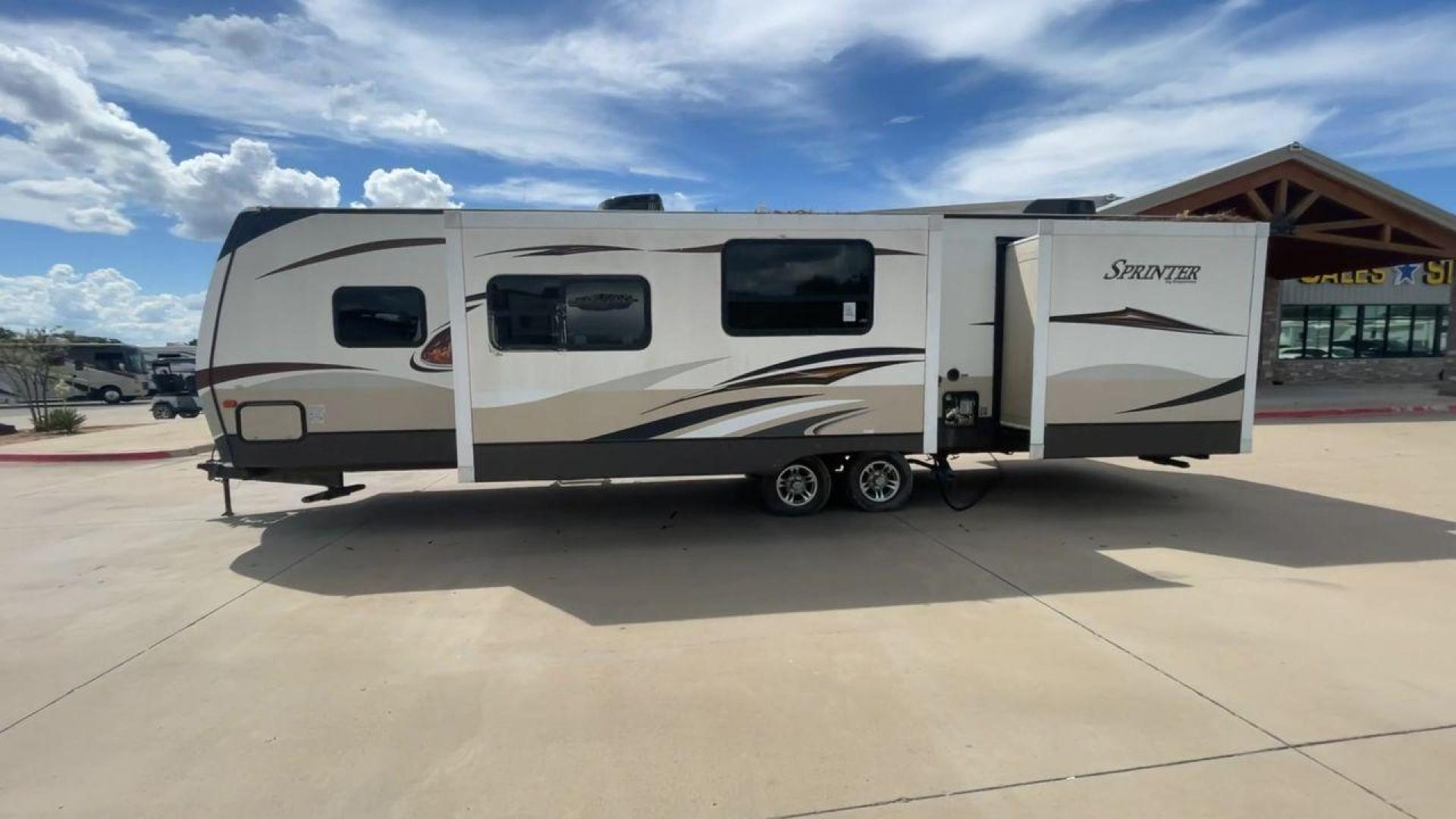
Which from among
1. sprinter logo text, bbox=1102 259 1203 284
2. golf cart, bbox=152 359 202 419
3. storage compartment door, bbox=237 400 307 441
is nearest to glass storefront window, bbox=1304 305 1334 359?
sprinter logo text, bbox=1102 259 1203 284

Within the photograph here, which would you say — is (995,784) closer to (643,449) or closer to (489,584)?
(489,584)

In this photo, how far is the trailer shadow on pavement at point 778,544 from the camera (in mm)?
5199

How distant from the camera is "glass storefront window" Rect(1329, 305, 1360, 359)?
82.4 feet

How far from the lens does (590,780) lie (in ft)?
9.77

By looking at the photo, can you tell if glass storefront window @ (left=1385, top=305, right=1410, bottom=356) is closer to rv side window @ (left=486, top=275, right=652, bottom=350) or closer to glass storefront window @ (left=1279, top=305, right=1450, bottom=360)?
glass storefront window @ (left=1279, top=305, right=1450, bottom=360)

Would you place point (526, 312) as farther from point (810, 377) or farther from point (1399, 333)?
point (1399, 333)

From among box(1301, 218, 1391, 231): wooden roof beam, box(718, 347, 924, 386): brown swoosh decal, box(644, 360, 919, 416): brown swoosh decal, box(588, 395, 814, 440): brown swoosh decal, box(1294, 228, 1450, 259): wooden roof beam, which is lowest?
box(588, 395, 814, 440): brown swoosh decal

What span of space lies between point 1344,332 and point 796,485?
28.1 meters

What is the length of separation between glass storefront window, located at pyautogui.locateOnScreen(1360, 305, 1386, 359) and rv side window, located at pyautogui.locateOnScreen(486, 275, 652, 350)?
30132 millimetres

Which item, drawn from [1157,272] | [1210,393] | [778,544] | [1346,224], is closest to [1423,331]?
[1346,224]

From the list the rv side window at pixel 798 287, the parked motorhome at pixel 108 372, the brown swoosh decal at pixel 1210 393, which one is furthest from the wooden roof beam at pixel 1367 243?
the parked motorhome at pixel 108 372

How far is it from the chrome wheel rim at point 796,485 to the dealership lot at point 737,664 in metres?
0.38

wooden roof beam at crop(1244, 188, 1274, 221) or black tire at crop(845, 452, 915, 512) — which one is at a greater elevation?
wooden roof beam at crop(1244, 188, 1274, 221)

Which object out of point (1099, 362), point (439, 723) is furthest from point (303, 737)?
point (1099, 362)
